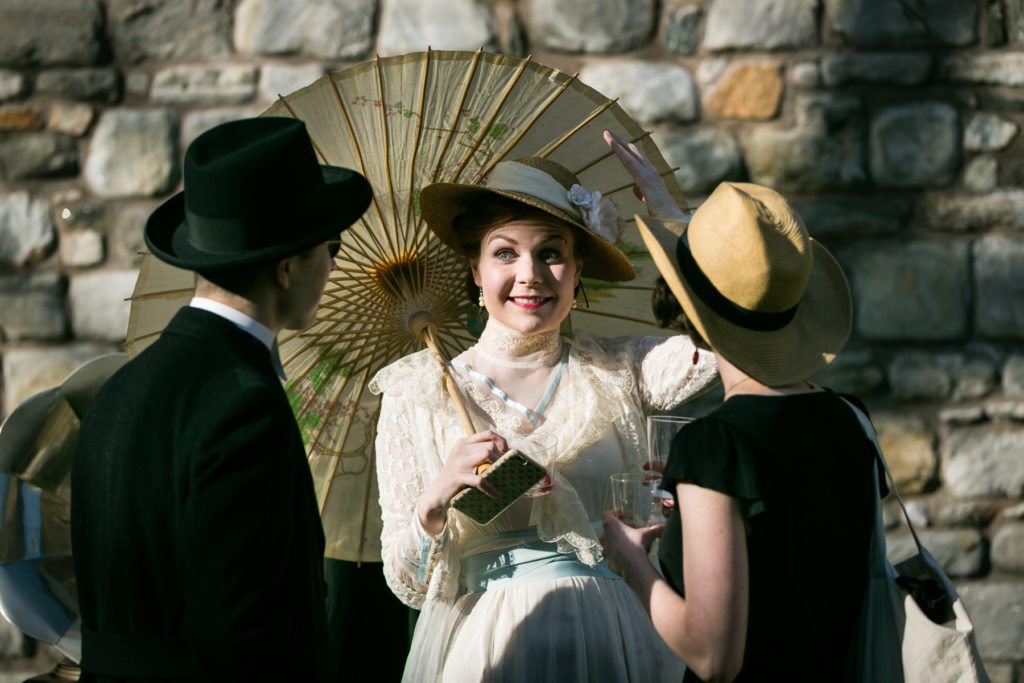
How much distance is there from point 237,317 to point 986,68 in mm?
3067

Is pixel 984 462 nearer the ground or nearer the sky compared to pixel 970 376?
nearer the ground

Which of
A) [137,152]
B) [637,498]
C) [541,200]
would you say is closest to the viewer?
[637,498]

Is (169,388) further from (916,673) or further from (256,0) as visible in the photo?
(256,0)

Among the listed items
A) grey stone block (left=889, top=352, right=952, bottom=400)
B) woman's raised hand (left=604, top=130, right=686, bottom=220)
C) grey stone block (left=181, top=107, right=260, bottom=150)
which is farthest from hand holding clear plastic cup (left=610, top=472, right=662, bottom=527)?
grey stone block (left=181, top=107, right=260, bottom=150)

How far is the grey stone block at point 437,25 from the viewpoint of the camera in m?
3.96

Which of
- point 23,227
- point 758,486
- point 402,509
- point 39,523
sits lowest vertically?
point 39,523

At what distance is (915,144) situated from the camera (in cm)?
399

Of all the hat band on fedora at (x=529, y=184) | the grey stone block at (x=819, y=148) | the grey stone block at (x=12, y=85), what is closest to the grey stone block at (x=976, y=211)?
the grey stone block at (x=819, y=148)

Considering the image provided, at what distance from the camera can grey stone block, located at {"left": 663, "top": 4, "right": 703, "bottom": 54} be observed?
13.0 ft

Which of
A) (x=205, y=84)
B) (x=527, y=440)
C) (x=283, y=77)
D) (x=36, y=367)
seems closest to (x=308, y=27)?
(x=283, y=77)

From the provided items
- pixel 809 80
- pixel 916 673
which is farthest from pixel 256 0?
pixel 916 673

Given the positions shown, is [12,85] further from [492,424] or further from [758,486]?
[758,486]

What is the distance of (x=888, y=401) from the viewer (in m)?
4.01

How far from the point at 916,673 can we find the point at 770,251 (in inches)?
27.6
